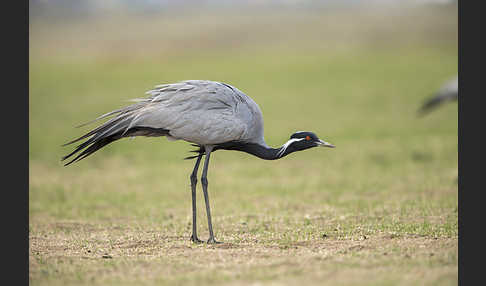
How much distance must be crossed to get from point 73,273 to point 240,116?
310cm

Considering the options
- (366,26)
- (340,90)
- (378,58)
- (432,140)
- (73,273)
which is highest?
(366,26)

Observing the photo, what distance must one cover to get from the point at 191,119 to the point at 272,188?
20.2 ft

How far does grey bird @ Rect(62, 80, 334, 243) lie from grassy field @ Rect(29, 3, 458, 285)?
1.41 meters

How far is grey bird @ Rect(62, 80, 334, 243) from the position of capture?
8070mm

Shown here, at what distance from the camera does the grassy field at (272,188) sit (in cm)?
646

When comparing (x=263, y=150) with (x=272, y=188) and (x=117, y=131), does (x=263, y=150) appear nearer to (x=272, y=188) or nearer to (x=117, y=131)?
(x=117, y=131)

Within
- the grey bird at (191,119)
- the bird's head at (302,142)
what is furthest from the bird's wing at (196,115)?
the bird's head at (302,142)

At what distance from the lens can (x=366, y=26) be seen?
224 feet

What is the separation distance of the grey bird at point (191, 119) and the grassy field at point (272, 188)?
1.41m

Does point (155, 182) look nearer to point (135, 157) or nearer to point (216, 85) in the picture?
point (135, 157)

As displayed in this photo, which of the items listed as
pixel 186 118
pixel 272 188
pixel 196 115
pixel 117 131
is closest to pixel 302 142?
pixel 196 115

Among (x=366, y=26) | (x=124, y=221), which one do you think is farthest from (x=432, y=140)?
(x=366, y=26)

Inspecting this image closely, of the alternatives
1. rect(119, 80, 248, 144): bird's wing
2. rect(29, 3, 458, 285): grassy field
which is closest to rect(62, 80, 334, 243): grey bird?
rect(119, 80, 248, 144): bird's wing

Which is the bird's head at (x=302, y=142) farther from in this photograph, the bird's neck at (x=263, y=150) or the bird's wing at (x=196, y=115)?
the bird's wing at (x=196, y=115)
